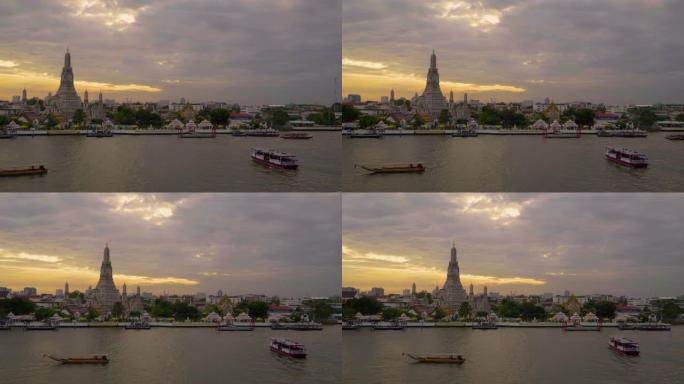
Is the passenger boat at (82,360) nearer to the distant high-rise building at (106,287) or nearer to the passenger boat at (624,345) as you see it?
the distant high-rise building at (106,287)

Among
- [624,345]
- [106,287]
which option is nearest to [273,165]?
[106,287]

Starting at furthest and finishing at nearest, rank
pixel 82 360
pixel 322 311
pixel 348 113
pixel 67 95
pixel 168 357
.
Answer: pixel 168 357
pixel 82 360
pixel 322 311
pixel 67 95
pixel 348 113

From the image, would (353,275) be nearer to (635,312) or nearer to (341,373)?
(341,373)

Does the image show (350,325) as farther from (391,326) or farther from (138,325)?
(138,325)

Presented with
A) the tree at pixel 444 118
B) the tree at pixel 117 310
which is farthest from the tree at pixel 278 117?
the tree at pixel 117 310

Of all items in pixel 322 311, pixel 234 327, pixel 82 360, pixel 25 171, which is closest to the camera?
pixel 25 171

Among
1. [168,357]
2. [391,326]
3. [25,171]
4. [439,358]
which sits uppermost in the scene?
[25,171]

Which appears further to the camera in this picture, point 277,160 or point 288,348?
point 288,348

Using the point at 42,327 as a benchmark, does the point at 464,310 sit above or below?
above
